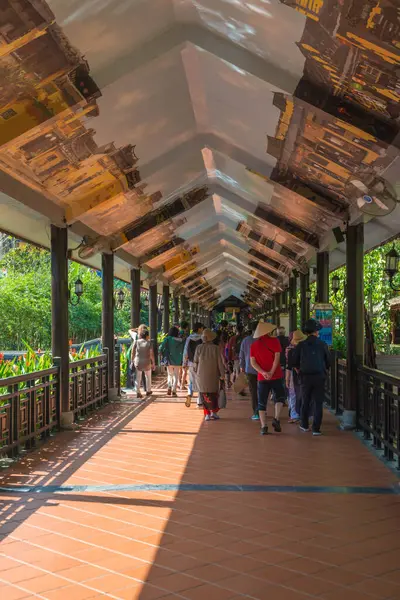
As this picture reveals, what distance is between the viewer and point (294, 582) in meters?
3.88

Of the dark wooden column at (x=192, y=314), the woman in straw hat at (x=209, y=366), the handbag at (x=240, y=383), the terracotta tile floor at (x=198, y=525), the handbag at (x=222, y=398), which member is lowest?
the terracotta tile floor at (x=198, y=525)

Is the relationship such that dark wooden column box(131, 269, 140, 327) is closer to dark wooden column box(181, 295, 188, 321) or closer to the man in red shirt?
the man in red shirt

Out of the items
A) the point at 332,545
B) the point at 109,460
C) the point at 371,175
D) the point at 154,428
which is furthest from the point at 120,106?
the point at 332,545

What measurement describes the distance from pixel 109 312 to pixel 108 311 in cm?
4

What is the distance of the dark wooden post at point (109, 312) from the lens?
13594 millimetres

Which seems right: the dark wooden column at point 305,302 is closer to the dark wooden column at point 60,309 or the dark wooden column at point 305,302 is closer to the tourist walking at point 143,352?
the tourist walking at point 143,352

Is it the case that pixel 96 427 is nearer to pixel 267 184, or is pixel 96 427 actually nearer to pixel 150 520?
pixel 267 184

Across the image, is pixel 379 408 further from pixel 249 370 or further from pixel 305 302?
pixel 305 302

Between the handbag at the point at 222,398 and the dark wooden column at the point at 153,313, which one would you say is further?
the dark wooden column at the point at 153,313

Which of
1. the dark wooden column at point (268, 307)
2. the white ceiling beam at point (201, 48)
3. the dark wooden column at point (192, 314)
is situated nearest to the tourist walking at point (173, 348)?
the white ceiling beam at point (201, 48)

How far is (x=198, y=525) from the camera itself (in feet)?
16.4

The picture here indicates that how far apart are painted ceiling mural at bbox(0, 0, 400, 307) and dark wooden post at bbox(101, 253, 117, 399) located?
1070 millimetres

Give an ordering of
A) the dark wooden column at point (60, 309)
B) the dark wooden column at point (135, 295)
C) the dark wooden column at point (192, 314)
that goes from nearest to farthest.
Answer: the dark wooden column at point (60, 309), the dark wooden column at point (135, 295), the dark wooden column at point (192, 314)

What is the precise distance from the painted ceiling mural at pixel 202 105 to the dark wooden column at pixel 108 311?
1080mm
